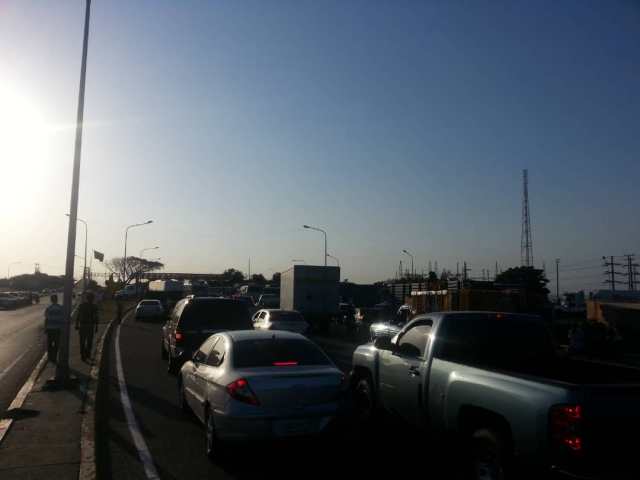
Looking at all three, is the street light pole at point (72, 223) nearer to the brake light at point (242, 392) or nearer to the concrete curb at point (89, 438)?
the concrete curb at point (89, 438)

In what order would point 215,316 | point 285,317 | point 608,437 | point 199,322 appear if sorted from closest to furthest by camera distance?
1. point 608,437
2. point 199,322
3. point 215,316
4. point 285,317

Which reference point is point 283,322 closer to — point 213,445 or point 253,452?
point 253,452

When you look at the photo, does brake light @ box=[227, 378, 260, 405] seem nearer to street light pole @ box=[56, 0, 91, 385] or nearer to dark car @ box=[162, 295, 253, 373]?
street light pole @ box=[56, 0, 91, 385]

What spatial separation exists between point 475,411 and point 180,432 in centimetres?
477

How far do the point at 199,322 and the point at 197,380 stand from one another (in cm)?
670

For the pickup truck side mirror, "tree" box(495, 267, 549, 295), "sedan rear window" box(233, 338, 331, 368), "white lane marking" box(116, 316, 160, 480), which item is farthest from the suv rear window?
"tree" box(495, 267, 549, 295)

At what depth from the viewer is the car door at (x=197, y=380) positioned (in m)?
8.44

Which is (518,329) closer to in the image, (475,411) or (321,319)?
(475,411)

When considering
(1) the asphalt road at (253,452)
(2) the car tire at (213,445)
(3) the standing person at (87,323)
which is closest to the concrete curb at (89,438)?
(1) the asphalt road at (253,452)

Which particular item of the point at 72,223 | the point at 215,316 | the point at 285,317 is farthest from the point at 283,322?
the point at 72,223

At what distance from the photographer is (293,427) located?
7.15 meters

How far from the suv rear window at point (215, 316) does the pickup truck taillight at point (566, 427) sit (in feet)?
36.4

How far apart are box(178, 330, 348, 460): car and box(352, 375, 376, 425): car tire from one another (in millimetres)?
1060

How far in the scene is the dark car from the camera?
1491 cm
